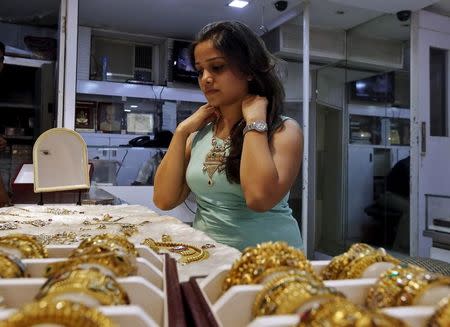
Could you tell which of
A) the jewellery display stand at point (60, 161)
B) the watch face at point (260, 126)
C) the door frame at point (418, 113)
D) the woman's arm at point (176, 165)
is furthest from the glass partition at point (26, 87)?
the door frame at point (418, 113)

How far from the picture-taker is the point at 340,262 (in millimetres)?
474

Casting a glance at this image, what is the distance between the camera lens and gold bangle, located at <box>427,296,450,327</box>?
0.99 feet

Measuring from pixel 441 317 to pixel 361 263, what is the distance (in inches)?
5.9

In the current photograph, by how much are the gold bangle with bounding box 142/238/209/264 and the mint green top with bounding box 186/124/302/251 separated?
26 centimetres

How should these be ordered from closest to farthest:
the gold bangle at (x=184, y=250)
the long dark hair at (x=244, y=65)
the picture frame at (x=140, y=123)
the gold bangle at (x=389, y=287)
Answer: the gold bangle at (x=389, y=287) → the gold bangle at (x=184, y=250) → the long dark hair at (x=244, y=65) → the picture frame at (x=140, y=123)

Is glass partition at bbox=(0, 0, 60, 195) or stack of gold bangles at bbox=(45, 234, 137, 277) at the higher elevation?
glass partition at bbox=(0, 0, 60, 195)

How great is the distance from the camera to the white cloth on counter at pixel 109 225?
0.86 metres

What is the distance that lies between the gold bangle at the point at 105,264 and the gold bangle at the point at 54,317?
10cm

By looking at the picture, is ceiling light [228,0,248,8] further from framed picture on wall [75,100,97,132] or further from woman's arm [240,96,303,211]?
woman's arm [240,96,303,211]

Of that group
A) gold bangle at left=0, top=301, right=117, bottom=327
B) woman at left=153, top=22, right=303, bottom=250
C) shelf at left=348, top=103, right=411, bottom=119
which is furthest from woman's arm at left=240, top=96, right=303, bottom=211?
Result: shelf at left=348, top=103, right=411, bottom=119

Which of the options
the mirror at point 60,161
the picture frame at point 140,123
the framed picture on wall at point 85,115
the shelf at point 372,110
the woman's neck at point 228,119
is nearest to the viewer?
the woman's neck at point 228,119

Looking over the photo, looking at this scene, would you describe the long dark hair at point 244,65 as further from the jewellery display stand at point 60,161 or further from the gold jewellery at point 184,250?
the jewellery display stand at point 60,161

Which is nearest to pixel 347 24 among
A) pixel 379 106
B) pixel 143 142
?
pixel 379 106

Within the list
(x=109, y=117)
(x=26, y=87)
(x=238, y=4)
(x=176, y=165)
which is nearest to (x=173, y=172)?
(x=176, y=165)
